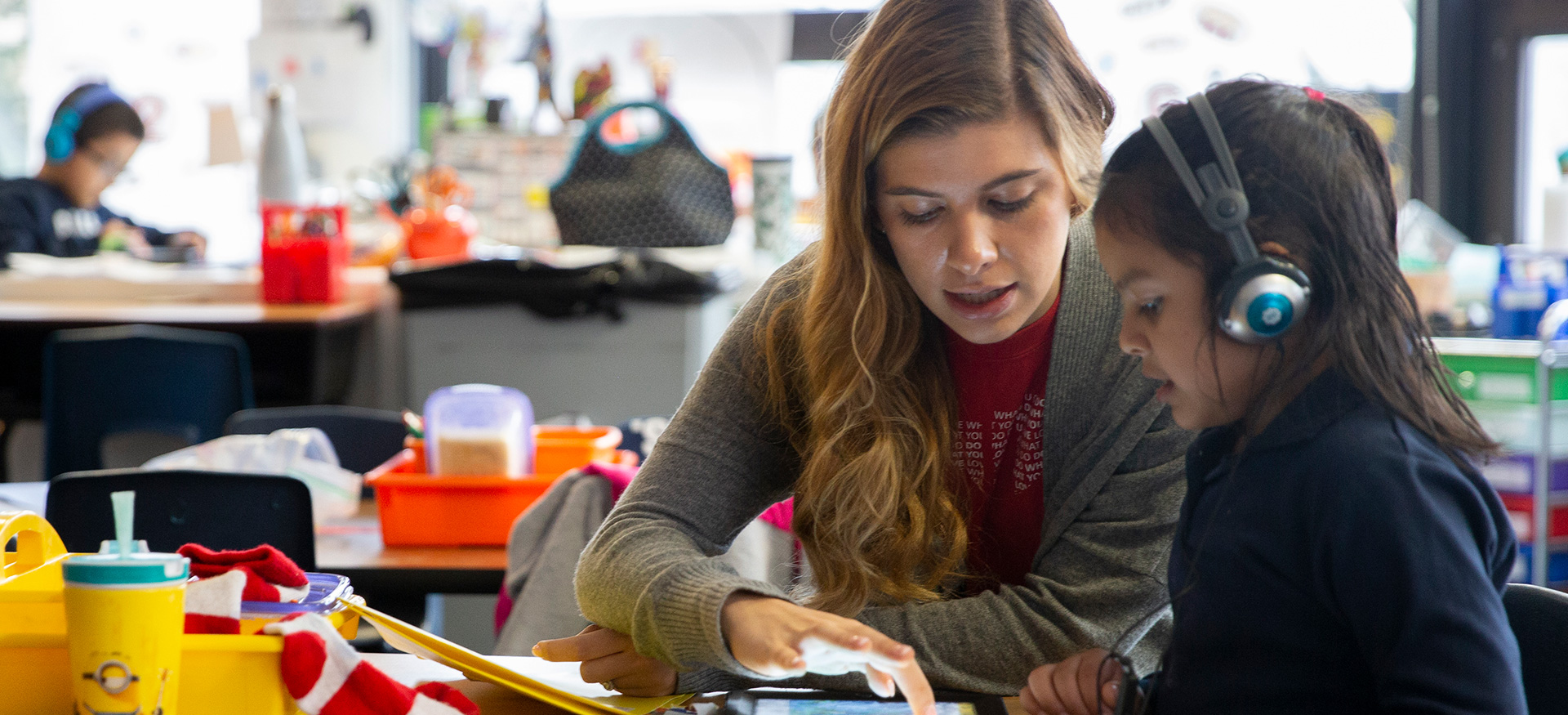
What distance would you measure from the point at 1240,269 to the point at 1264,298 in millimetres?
25

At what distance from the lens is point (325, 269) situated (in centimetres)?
336

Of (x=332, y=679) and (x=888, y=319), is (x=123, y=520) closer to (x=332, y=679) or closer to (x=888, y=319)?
(x=332, y=679)

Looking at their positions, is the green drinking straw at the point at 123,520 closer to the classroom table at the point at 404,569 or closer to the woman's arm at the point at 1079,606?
the woman's arm at the point at 1079,606

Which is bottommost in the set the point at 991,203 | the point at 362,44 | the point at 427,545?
the point at 427,545

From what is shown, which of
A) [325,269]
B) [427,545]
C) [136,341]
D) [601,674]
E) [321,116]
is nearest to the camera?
[601,674]

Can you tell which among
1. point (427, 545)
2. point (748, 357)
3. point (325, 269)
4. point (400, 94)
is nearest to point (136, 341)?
point (325, 269)

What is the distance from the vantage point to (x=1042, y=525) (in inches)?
44.9

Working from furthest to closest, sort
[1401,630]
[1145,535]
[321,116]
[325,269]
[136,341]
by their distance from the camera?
[321,116]
[325,269]
[136,341]
[1145,535]
[1401,630]

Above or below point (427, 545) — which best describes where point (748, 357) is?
above

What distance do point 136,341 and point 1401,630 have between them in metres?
2.60

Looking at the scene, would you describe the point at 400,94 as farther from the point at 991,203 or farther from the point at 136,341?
the point at 991,203

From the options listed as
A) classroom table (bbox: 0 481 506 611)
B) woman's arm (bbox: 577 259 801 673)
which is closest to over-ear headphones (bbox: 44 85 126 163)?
classroom table (bbox: 0 481 506 611)

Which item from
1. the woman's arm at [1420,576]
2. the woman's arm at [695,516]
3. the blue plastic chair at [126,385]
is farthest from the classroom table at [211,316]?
the woman's arm at [1420,576]

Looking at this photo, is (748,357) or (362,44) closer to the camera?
(748,357)
